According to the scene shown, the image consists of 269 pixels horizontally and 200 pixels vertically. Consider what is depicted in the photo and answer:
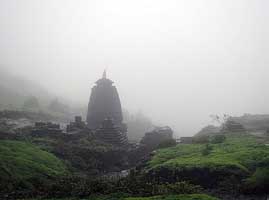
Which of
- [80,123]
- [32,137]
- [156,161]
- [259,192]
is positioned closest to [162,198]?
[259,192]

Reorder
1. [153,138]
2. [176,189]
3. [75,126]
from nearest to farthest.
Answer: [176,189] < [75,126] < [153,138]

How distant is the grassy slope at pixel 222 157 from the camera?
3491 centimetres

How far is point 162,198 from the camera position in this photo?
2498cm

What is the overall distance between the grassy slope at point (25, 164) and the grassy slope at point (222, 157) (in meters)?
10.6

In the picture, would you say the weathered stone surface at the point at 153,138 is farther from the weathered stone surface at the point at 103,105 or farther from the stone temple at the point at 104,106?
the weathered stone surface at the point at 103,105

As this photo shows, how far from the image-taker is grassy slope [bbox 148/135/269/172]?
34906mm

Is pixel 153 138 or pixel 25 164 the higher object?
pixel 153 138

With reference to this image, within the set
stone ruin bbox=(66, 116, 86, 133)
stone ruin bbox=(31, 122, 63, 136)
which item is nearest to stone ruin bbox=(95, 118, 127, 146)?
stone ruin bbox=(66, 116, 86, 133)

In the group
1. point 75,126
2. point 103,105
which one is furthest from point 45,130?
point 103,105

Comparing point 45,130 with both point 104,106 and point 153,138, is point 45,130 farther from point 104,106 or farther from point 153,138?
point 153,138

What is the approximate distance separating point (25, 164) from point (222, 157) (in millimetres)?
19628

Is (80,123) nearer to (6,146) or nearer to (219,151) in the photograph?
(6,146)

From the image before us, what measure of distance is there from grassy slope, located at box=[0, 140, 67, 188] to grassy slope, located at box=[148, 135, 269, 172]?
34.8 feet

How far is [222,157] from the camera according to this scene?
38.2 meters
